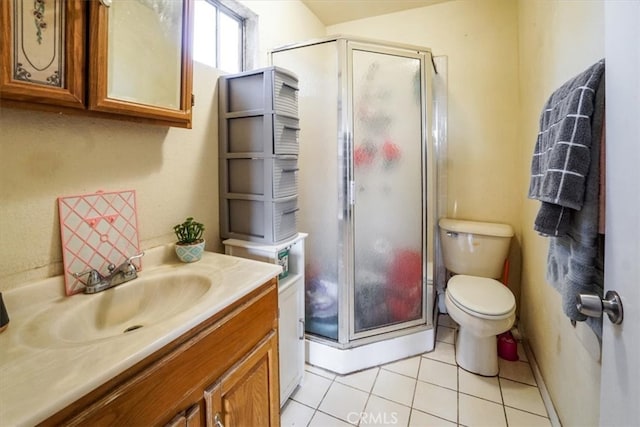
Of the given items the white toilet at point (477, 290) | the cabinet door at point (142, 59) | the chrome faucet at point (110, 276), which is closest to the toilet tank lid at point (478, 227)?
the white toilet at point (477, 290)

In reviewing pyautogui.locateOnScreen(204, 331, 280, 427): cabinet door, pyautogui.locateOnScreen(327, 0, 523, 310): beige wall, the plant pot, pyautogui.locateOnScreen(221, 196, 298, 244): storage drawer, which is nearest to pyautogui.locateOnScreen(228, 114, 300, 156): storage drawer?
pyautogui.locateOnScreen(221, 196, 298, 244): storage drawer

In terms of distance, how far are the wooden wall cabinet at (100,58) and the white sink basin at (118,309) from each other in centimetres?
55

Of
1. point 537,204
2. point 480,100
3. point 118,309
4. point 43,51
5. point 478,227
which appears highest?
point 480,100

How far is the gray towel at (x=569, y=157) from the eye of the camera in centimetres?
84

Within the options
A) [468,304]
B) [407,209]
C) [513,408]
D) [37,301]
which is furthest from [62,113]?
[513,408]

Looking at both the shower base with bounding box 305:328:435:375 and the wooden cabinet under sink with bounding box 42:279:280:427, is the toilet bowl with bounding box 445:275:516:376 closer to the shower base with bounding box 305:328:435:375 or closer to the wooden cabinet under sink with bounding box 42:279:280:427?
the shower base with bounding box 305:328:435:375

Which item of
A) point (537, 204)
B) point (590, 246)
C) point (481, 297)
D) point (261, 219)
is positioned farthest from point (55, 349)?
point (537, 204)

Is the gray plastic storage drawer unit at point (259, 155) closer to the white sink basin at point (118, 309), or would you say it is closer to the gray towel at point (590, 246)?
the white sink basin at point (118, 309)

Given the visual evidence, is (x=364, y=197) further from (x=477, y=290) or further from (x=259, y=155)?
(x=477, y=290)

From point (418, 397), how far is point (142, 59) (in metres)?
1.95

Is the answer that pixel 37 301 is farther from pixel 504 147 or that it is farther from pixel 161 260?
pixel 504 147

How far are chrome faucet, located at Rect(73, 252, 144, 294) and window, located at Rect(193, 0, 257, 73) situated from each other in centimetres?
103

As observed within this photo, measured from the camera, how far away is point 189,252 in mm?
1175

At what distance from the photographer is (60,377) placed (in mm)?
518
